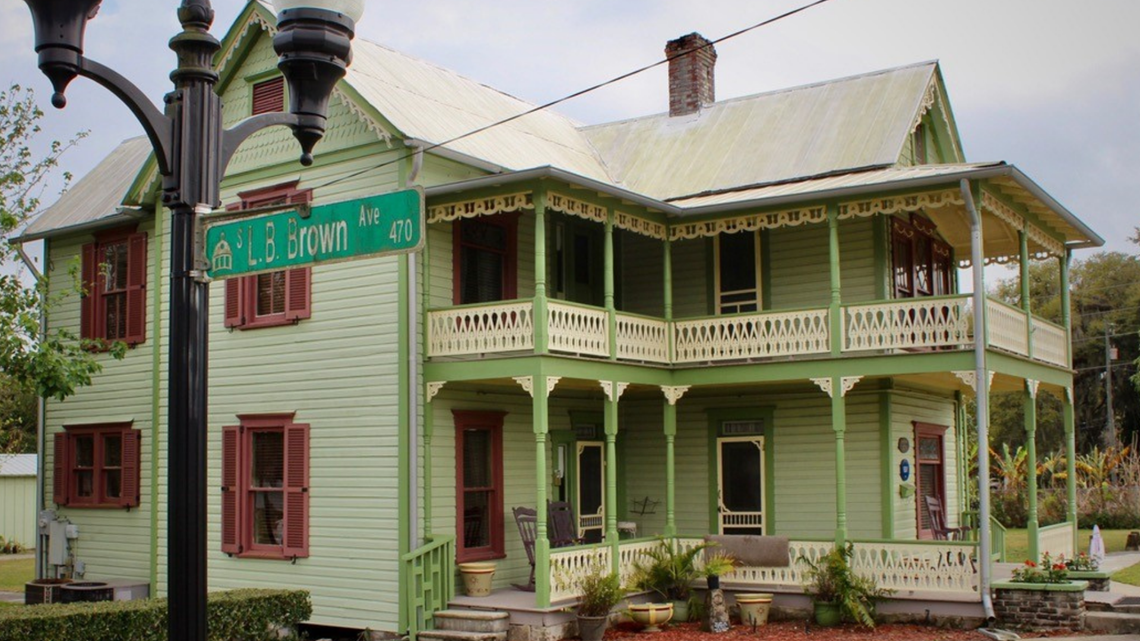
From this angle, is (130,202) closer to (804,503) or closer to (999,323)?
(804,503)

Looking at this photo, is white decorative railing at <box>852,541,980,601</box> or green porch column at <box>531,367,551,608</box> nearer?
green porch column at <box>531,367,551,608</box>

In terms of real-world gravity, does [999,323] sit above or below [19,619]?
above

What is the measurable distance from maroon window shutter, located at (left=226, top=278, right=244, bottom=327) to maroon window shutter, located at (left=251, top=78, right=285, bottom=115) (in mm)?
2674

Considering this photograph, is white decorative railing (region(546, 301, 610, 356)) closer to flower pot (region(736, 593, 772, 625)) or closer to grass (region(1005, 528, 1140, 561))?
flower pot (region(736, 593, 772, 625))

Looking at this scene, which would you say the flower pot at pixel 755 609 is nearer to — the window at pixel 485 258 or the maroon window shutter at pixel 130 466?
the window at pixel 485 258

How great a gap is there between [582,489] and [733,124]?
743cm

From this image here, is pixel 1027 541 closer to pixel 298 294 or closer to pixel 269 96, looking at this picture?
pixel 298 294

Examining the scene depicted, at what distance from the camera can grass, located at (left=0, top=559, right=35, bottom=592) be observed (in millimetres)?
24492

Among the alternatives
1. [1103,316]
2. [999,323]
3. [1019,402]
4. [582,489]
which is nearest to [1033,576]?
[999,323]

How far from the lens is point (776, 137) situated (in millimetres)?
21812

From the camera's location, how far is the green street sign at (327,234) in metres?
5.54

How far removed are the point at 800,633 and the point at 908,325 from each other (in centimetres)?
452

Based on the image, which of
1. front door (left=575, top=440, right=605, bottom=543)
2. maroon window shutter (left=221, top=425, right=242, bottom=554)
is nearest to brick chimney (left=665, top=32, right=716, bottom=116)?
front door (left=575, top=440, right=605, bottom=543)

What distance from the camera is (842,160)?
20.3m
